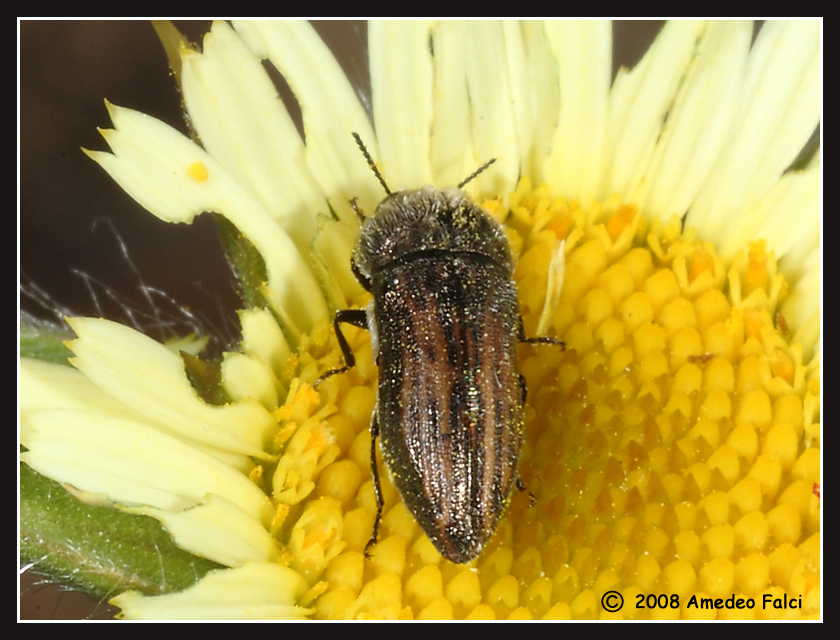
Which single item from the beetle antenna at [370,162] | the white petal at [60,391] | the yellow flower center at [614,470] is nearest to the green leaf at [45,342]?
the white petal at [60,391]

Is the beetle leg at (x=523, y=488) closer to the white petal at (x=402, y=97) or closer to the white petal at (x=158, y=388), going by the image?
the white petal at (x=158, y=388)

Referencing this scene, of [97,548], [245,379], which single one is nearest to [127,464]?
[97,548]

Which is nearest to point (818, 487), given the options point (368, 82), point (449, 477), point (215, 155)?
point (449, 477)

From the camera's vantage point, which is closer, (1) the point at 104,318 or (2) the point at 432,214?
(1) the point at 104,318

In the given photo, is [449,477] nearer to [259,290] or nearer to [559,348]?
[559,348]

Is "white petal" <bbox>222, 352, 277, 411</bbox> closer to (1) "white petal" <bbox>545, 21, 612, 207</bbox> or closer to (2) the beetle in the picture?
(2) the beetle
